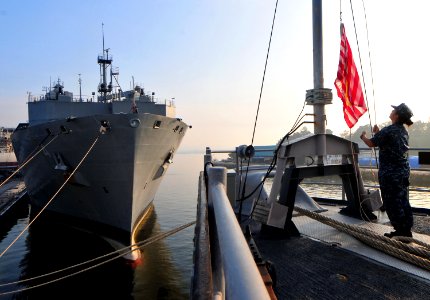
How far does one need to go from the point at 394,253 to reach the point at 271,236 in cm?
170

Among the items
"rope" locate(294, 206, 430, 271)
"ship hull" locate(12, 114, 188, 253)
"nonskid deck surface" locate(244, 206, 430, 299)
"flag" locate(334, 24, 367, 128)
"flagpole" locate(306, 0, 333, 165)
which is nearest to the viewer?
"nonskid deck surface" locate(244, 206, 430, 299)

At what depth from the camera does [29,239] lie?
13984 millimetres

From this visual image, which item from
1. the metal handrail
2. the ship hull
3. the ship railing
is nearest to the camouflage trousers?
the ship railing

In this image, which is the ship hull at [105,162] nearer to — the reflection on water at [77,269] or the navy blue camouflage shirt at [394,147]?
the reflection on water at [77,269]

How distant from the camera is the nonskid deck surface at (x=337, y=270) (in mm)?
3215

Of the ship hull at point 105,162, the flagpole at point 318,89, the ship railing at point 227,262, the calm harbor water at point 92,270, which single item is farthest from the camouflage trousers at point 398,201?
the ship hull at point 105,162

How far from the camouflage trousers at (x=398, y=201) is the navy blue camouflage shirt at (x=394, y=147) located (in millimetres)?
88

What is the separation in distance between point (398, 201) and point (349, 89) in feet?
7.31

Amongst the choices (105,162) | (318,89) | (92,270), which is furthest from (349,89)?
(92,270)

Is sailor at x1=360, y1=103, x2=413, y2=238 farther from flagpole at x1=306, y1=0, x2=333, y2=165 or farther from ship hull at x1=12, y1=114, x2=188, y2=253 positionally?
ship hull at x1=12, y1=114, x2=188, y2=253

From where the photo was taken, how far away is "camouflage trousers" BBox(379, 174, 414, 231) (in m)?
4.47

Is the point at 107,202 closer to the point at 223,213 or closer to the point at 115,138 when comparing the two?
the point at 115,138

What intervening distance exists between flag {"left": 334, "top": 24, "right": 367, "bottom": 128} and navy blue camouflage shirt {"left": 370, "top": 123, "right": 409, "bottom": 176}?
47.6 inches

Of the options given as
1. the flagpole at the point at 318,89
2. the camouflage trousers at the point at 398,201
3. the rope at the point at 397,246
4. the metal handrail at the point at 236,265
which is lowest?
the rope at the point at 397,246
